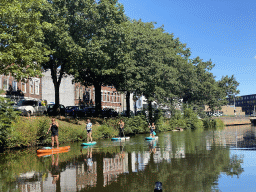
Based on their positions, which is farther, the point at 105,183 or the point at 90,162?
the point at 90,162

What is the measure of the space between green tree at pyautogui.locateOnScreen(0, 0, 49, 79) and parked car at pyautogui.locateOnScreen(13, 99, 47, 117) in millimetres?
7167

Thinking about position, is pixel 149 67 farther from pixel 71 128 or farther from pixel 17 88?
pixel 17 88

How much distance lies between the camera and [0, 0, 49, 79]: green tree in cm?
2491

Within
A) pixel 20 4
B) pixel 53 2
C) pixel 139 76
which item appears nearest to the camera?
pixel 20 4

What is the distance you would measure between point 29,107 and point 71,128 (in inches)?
330

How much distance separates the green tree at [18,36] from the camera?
24.9m

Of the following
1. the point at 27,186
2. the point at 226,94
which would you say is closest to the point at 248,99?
the point at 226,94

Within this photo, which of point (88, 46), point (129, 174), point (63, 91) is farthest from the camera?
point (63, 91)

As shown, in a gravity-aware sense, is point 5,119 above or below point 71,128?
above

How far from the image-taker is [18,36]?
26.3 metres

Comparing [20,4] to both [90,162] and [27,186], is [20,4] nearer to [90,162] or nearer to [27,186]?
[90,162]

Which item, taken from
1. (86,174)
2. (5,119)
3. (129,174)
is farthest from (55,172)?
(5,119)

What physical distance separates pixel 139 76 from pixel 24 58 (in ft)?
53.2

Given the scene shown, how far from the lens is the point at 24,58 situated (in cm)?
2641
